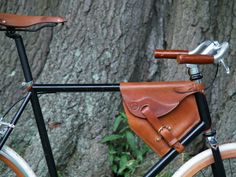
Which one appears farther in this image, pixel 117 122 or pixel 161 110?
pixel 117 122

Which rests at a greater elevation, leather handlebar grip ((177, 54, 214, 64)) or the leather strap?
leather handlebar grip ((177, 54, 214, 64))

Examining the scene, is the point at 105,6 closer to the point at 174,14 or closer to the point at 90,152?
the point at 174,14

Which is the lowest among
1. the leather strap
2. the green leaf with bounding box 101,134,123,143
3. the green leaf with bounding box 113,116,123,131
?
the leather strap

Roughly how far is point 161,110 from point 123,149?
1.32 m

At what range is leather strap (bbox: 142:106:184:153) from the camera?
8.25ft

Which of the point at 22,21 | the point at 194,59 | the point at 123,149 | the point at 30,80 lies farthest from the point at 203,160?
the point at 123,149

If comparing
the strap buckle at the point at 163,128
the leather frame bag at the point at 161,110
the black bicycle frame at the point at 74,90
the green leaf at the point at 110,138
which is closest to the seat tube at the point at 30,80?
the black bicycle frame at the point at 74,90

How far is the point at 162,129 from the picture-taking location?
100.0 inches

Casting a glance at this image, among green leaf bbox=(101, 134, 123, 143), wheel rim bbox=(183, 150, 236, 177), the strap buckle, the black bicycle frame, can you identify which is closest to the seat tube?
the black bicycle frame

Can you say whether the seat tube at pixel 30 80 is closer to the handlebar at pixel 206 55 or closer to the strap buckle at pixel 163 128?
the strap buckle at pixel 163 128

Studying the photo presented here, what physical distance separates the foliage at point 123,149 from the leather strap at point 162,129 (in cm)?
111

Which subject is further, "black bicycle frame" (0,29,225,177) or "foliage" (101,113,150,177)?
"foliage" (101,113,150,177)

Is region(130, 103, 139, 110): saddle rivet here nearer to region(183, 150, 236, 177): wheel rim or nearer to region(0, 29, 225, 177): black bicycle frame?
region(0, 29, 225, 177): black bicycle frame

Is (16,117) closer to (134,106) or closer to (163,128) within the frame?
(134,106)
